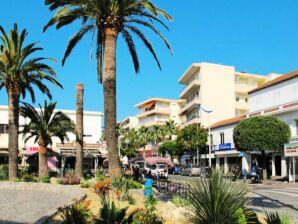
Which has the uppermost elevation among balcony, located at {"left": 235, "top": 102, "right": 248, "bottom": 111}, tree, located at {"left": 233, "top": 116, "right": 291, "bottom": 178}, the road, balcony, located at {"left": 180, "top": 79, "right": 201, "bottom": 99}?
balcony, located at {"left": 180, "top": 79, "right": 201, "bottom": 99}

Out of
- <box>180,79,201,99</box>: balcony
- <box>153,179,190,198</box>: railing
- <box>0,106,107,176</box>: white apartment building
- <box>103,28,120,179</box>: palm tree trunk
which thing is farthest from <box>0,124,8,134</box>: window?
<box>103,28,120,179</box>: palm tree trunk

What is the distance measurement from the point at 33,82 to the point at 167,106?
255ft

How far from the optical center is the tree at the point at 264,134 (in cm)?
4025

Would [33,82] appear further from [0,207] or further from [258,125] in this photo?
[258,125]

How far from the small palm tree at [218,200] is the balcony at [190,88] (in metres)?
64.5

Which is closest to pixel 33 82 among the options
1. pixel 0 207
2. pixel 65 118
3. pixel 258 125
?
pixel 65 118

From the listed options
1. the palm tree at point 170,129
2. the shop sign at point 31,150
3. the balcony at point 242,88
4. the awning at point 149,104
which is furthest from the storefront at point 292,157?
the awning at point 149,104

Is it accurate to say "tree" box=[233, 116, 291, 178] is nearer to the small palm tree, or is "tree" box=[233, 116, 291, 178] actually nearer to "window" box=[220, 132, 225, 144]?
"window" box=[220, 132, 225, 144]

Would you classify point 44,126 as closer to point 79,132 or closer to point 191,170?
point 79,132

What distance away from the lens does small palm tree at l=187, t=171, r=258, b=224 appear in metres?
8.63

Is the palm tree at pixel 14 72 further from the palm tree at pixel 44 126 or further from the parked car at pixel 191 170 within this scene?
the parked car at pixel 191 170

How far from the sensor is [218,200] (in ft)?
28.3

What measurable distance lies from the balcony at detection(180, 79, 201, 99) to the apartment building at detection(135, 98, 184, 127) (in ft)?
66.3

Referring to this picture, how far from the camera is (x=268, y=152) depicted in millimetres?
45156
